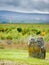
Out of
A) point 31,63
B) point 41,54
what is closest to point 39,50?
point 41,54

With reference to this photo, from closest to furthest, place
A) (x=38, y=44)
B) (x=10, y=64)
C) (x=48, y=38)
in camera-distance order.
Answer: (x=10, y=64) < (x=38, y=44) < (x=48, y=38)

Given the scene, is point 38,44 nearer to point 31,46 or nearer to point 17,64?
point 31,46

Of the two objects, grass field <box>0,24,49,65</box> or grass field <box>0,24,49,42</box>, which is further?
grass field <box>0,24,49,42</box>

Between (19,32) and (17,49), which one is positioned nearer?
(17,49)

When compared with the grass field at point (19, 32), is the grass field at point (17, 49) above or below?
above

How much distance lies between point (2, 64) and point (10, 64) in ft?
1.89

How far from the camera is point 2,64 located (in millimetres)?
19859

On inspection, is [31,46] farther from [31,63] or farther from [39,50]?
[31,63]

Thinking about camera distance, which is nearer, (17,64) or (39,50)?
(17,64)

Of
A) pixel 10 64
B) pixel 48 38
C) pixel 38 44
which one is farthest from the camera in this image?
pixel 48 38

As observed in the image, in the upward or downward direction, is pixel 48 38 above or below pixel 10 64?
below

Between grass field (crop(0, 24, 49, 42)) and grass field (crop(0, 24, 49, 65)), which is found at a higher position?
grass field (crop(0, 24, 49, 65))

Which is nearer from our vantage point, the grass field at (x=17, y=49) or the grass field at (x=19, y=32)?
the grass field at (x=17, y=49)

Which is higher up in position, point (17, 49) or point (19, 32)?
point (17, 49)
